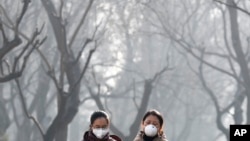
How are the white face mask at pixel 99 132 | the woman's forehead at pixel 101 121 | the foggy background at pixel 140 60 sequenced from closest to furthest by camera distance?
the white face mask at pixel 99 132, the woman's forehead at pixel 101 121, the foggy background at pixel 140 60

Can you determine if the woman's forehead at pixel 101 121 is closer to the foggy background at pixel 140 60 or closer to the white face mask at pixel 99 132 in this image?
the white face mask at pixel 99 132

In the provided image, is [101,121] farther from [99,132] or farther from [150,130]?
[150,130]

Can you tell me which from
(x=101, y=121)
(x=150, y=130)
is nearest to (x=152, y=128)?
(x=150, y=130)

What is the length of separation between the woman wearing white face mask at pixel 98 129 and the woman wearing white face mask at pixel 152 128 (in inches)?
11.4

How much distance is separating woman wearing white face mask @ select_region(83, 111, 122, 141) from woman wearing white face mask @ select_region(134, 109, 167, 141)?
29 cm

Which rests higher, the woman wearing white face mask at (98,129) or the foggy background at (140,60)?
the foggy background at (140,60)

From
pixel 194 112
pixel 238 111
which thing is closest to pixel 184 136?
pixel 194 112

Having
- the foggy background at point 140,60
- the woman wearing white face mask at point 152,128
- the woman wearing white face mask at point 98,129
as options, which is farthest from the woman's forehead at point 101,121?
the foggy background at point 140,60

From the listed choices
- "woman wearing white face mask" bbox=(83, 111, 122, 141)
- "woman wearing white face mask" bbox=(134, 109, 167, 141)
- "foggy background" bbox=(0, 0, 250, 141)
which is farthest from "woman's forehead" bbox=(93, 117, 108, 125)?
"foggy background" bbox=(0, 0, 250, 141)

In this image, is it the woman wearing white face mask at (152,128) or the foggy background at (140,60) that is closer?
the woman wearing white face mask at (152,128)

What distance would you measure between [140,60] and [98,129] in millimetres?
26390

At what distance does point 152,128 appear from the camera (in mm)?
6281

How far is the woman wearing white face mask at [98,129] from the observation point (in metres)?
6.23

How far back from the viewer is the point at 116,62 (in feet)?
98.2
